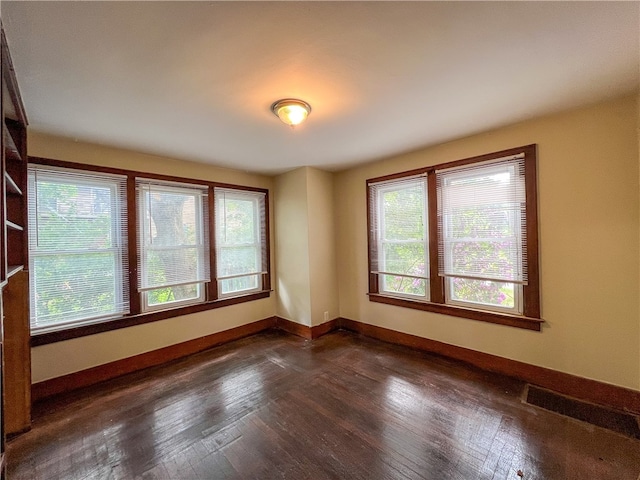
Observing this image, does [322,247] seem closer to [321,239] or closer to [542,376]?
[321,239]

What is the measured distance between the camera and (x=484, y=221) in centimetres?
272

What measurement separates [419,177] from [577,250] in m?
1.60

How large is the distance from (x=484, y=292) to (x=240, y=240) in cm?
314

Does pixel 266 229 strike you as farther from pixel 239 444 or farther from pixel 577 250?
pixel 577 250

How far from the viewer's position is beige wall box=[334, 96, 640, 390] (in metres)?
2.04

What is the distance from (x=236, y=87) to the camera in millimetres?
1759

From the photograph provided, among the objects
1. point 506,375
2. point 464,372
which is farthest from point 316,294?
point 506,375

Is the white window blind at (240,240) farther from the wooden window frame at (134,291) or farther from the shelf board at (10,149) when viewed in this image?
the shelf board at (10,149)

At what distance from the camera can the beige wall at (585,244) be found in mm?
2035

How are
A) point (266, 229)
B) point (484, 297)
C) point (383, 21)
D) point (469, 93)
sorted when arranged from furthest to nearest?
1. point (266, 229)
2. point (484, 297)
3. point (469, 93)
4. point (383, 21)

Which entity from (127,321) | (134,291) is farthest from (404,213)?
(127,321)

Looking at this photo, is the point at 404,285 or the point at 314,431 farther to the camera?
the point at 404,285

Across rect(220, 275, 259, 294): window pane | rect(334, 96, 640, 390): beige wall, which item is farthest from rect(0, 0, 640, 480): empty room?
rect(220, 275, 259, 294): window pane

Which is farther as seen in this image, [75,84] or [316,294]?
[316,294]
